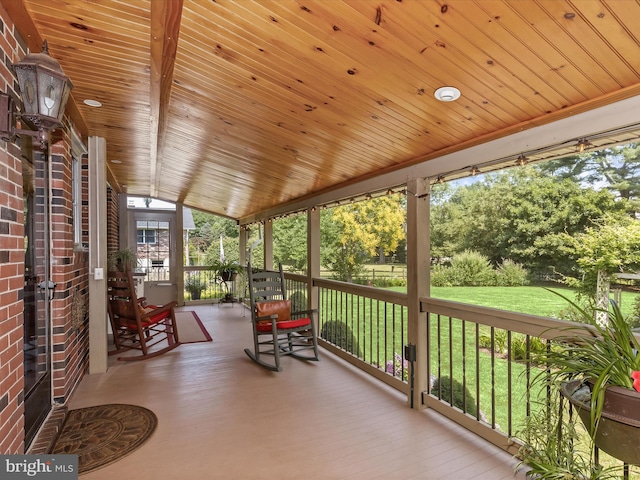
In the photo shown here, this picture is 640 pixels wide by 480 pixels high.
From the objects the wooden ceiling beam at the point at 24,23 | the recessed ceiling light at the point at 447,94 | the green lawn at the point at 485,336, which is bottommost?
the green lawn at the point at 485,336

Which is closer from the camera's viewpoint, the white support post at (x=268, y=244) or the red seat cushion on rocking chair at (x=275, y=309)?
the red seat cushion on rocking chair at (x=275, y=309)

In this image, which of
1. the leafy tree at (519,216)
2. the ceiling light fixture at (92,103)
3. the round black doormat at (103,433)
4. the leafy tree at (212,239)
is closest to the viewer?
the round black doormat at (103,433)

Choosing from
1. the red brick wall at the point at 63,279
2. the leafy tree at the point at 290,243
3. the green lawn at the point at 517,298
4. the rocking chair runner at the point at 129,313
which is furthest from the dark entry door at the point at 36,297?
the leafy tree at the point at 290,243

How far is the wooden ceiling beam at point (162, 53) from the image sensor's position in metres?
1.63

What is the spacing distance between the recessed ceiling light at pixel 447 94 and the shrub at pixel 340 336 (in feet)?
10.1

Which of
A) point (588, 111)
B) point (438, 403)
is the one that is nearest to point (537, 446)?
point (438, 403)

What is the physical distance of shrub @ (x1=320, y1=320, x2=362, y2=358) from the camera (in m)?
4.46

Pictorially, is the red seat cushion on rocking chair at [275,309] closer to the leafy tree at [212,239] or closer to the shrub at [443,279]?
the shrub at [443,279]

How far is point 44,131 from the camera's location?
1.66 metres

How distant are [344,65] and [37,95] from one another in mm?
1460

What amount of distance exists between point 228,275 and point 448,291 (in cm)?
547

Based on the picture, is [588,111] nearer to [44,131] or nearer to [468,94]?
[468,94]

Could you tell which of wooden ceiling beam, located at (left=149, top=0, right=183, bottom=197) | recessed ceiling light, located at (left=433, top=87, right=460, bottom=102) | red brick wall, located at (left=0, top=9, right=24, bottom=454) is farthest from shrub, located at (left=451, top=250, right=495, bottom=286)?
red brick wall, located at (left=0, top=9, right=24, bottom=454)

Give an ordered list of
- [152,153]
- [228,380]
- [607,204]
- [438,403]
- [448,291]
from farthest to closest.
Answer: [448,291], [607,204], [152,153], [228,380], [438,403]
